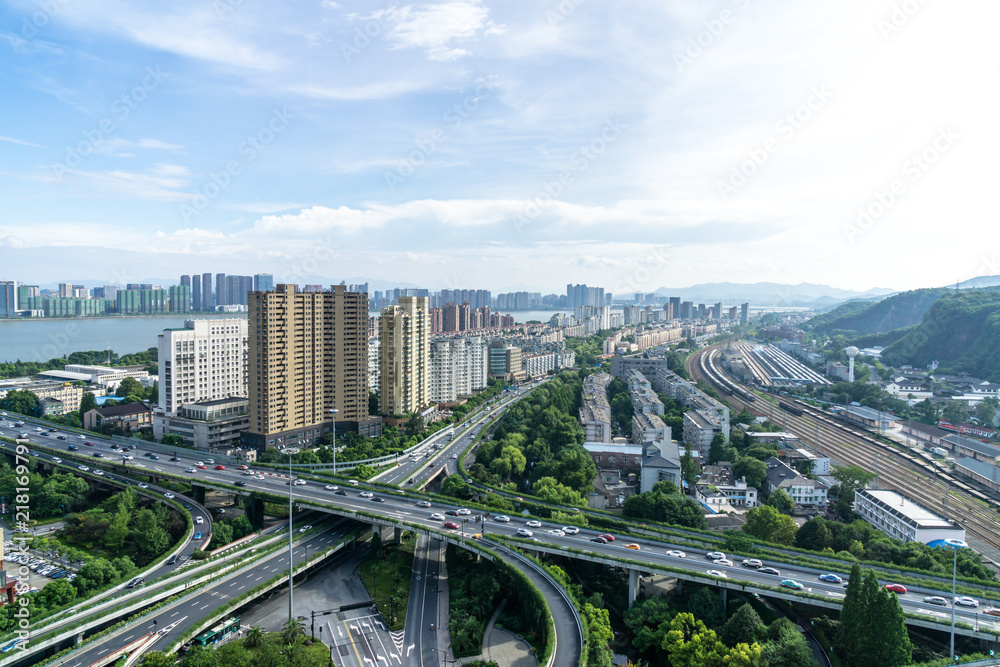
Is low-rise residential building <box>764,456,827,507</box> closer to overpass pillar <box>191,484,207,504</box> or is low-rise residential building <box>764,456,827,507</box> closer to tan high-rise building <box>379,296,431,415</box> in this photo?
tan high-rise building <box>379,296,431,415</box>

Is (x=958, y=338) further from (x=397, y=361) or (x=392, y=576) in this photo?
(x=392, y=576)

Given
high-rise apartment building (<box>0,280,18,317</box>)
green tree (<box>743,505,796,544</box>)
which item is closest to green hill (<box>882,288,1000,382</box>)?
green tree (<box>743,505,796,544</box>)

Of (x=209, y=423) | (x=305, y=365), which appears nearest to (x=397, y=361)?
(x=305, y=365)

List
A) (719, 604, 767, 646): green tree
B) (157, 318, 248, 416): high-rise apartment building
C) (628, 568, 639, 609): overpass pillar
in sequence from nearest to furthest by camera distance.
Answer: (719, 604, 767, 646): green tree, (628, 568, 639, 609): overpass pillar, (157, 318, 248, 416): high-rise apartment building

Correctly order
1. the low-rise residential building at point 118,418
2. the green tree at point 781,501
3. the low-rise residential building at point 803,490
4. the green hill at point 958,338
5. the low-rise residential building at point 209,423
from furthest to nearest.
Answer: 1. the green hill at point 958,338
2. the low-rise residential building at point 118,418
3. the low-rise residential building at point 209,423
4. the low-rise residential building at point 803,490
5. the green tree at point 781,501

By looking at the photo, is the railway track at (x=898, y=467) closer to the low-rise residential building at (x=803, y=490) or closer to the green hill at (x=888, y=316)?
the low-rise residential building at (x=803, y=490)

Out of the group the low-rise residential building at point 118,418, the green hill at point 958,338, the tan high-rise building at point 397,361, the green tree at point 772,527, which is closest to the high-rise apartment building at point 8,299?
the low-rise residential building at point 118,418
